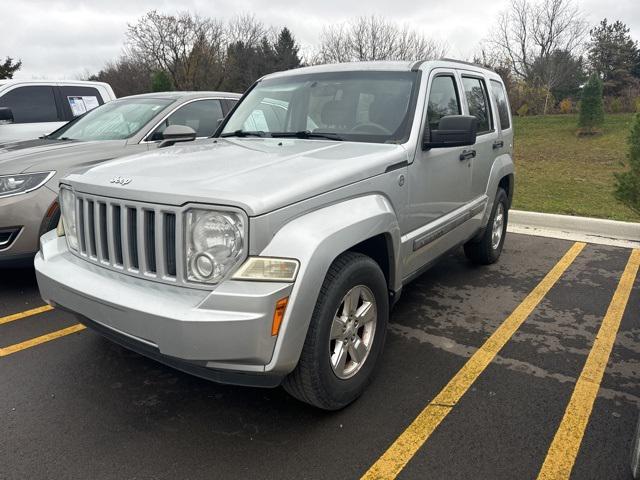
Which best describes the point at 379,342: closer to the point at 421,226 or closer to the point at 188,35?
the point at 421,226

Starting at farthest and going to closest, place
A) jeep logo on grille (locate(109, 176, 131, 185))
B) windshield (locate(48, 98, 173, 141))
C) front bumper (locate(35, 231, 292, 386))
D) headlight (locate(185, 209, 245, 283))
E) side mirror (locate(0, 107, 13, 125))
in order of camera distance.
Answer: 1. side mirror (locate(0, 107, 13, 125))
2. windshield (locate(48, 98, 173, 141))
3. jeep logo on grille (locate(109, 176, 131, 185))
4. headlight (locate(185, 209, 245, 283))
5. front bumper (locate(35, 231, 292, 386))

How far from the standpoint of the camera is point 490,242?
206 inches

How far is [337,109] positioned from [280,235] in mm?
1675

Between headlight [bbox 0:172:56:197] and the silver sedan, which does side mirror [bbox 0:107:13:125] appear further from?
headlight [bbox 0:172:56:197]

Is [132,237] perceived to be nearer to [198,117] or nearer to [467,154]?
[467,154]

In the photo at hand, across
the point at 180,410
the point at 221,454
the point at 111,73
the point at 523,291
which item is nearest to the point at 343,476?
the point at 221,454

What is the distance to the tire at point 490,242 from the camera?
5.16 m

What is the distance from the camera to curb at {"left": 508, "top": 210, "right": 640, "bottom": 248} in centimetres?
664

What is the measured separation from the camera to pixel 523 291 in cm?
472

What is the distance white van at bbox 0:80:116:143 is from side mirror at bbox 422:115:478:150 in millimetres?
5802

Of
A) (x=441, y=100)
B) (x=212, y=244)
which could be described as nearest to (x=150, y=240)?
(x=212, y=244)

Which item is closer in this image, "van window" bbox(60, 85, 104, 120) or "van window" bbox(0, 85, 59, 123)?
"van window" bbox(0, 85, 59, 123)

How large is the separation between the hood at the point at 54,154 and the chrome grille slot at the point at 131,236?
1912 mm

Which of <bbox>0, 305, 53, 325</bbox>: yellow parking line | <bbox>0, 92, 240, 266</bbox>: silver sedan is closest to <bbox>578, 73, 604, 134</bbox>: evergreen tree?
<bbox>0, 92, 240, 266</bbox>: silver sedan
